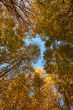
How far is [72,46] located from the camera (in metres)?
12.2

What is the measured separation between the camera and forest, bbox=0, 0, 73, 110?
1159 cm

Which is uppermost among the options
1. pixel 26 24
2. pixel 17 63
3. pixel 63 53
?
pixel 26 24

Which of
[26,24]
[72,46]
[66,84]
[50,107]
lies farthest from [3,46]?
[50,107]

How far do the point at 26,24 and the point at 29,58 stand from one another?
1.62m

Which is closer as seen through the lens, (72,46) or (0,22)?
(72,46)

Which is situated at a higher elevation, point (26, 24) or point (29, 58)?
point (26, 24)

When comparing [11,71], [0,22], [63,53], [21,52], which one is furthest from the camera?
[11,71]

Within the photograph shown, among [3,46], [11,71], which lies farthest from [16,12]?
[11,71]

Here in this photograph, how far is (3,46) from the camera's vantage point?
13.2 meters

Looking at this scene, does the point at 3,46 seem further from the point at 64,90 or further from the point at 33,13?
the point at 64,90

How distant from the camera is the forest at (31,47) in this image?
38.0ft

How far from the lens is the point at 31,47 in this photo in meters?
14.9

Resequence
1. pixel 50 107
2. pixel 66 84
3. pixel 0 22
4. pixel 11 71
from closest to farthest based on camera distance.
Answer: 1. pixel 0 22
2. pixel 11 71
3. pixel 66 84
4. pixel 50 107

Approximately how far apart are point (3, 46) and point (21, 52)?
132 centimetres
